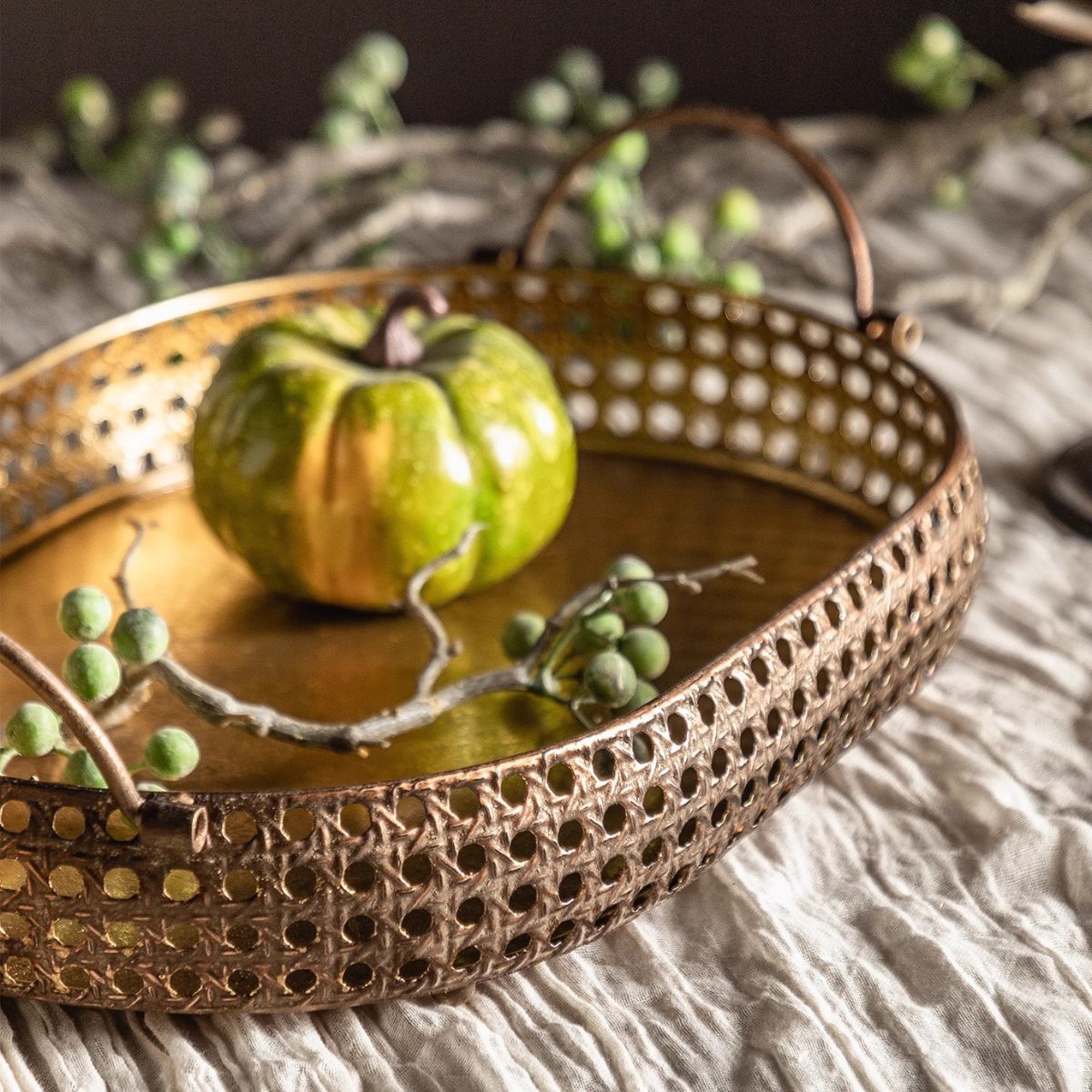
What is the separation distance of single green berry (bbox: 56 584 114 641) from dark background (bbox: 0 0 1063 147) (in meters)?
1.10

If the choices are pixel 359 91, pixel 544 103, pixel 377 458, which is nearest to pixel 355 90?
pixel 359 91

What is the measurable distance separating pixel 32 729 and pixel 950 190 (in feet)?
3.16

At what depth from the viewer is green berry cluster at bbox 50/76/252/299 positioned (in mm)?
1104

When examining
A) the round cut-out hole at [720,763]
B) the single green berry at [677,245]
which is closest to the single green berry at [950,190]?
the single green berry at [677,245]

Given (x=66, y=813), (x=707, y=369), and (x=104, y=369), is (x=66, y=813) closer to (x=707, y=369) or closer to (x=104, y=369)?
(x=104, y=369)

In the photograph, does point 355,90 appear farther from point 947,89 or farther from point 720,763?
point 720,763

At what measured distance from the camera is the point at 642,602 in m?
0.64

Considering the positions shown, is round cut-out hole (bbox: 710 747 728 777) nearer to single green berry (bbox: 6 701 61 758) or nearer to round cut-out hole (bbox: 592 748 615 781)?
round cut-out hole (bbox: 592 748 615 781)

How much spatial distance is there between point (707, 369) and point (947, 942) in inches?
16.5

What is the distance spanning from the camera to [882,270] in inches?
51.1

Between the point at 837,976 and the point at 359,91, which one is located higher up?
the point at 359,91

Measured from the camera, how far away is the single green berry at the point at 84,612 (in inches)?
22.7

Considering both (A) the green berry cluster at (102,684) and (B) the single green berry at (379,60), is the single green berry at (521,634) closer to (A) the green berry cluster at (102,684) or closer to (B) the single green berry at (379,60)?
(A) the green berry cluster at (102,684)

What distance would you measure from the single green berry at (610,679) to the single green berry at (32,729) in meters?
0.20
